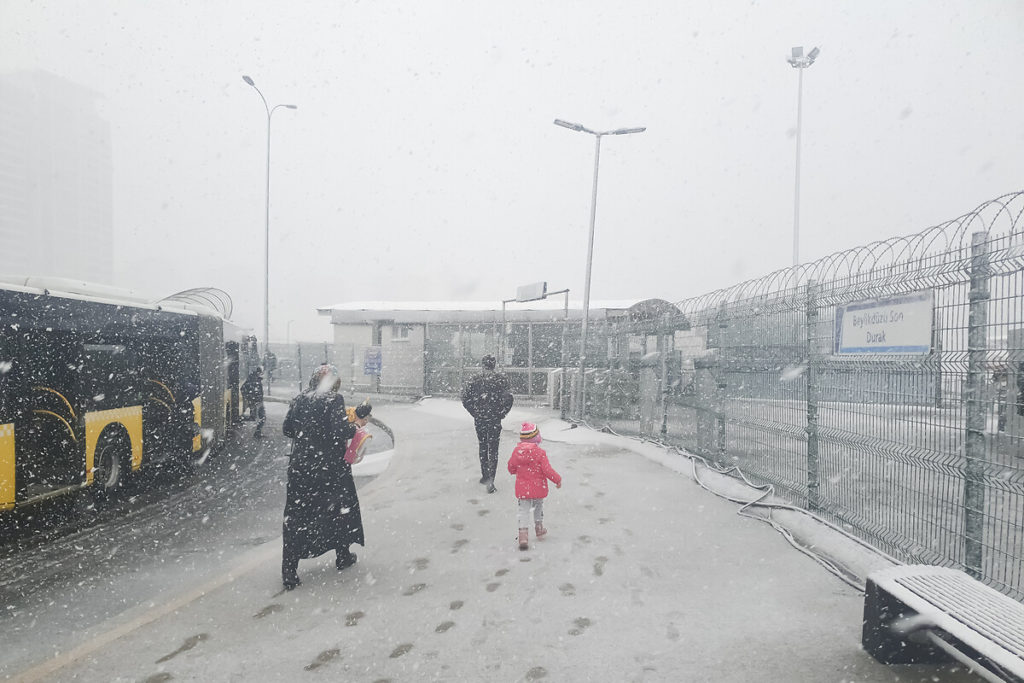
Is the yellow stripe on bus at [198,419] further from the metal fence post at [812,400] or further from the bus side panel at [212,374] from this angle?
the metal fence post at [812,400]

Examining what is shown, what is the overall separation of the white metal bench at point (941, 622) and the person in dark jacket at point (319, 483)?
3502 millimetres

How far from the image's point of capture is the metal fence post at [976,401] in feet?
12.1

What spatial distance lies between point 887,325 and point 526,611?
3190 mm

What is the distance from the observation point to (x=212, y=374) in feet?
35.7

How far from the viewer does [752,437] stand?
704cm

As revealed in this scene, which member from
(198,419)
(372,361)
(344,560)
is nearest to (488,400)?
(344,560)

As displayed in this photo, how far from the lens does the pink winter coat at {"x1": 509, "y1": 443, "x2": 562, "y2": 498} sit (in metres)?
5.39

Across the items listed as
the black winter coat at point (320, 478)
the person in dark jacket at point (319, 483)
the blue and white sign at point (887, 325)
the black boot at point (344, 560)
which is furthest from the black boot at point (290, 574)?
the blue and white sign at point (887, 325)

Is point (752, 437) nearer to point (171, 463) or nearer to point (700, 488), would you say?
point (700, 488)

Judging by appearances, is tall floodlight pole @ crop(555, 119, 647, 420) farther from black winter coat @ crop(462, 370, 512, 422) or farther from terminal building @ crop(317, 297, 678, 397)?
black winter coat @ crop(462, 370, 512, 422)

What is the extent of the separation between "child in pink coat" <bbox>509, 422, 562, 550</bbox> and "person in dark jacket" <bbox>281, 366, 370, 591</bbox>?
1337 mm

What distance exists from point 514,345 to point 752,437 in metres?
13.3

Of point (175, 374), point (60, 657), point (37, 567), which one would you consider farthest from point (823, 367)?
point (175, 374)

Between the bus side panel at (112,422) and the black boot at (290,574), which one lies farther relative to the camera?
the bus side panel at (112,422)
